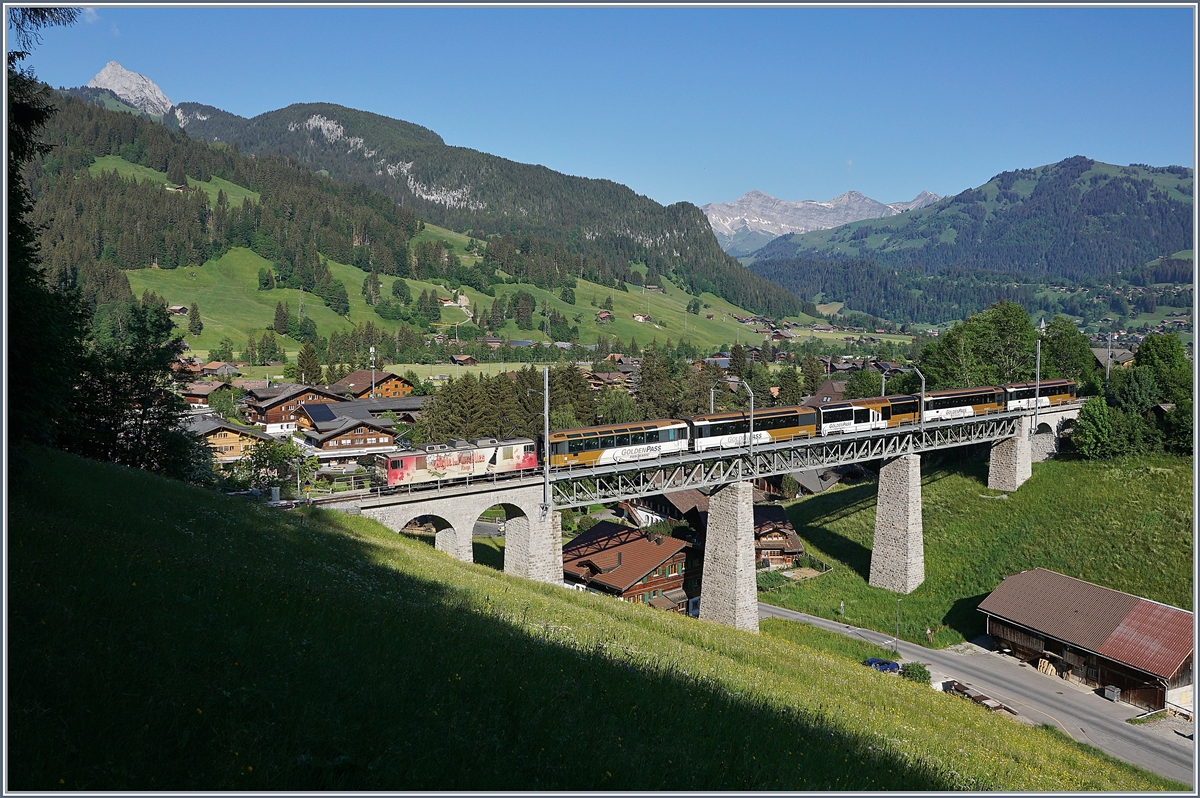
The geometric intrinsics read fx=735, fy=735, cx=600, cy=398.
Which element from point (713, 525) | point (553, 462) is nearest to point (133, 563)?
point (553, 462)

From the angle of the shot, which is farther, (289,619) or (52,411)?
(52,411)

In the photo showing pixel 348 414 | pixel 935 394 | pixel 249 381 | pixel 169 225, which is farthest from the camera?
pixel 169 225

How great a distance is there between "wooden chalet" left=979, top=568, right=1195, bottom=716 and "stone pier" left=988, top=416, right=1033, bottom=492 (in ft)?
39.8

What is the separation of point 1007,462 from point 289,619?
5555 cm

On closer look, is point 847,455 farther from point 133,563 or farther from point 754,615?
point 133,563

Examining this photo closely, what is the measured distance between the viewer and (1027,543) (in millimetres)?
48656

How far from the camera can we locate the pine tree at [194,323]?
154375 millimetres

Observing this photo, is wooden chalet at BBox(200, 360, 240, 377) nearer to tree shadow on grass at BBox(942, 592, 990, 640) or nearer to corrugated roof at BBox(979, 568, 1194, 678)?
tree shadow on grass at BBox(942, 592, 990, 640)

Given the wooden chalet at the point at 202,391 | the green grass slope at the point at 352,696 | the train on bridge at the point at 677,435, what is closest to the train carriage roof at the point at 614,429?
the train on bridge at the point at 677,435

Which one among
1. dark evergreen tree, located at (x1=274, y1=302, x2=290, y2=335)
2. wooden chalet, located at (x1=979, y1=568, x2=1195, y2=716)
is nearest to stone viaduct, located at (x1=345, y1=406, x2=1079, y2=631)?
wooden chalet, located at (x1=979, y1=568, x2=1195, y2=716)

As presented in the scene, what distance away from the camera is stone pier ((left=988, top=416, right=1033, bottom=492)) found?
178ft

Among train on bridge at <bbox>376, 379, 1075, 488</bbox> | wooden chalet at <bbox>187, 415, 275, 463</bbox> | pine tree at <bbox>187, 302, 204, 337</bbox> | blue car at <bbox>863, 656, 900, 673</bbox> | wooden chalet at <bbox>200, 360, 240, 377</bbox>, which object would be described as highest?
pine tree at <bbox>187, 302, 204, 337</bbox>

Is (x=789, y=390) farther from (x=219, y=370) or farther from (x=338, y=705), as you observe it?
(x=338, y=705)

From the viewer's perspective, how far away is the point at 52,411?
21859 millimetres
